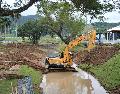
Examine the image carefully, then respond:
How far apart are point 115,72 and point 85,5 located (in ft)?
48.9

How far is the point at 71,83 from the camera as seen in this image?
107 ft

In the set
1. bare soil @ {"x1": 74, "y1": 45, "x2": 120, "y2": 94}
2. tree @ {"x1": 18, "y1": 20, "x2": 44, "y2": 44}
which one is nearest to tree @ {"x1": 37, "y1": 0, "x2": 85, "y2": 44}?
tree @ {"x1": 18, "y1": 20, "x2": 44, "y2": 44}

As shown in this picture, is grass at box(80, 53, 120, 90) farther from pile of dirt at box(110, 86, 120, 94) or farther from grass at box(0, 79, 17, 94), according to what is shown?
grass at box(0, 79, 17, 94)

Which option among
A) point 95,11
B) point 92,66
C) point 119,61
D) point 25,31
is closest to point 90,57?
point 92,66

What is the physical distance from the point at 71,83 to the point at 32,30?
55394 millimetres

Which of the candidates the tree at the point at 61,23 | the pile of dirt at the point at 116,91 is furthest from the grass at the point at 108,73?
the tree at the point at 61,23

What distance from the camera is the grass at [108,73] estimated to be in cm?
2979

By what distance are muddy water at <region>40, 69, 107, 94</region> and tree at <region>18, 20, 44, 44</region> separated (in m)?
47.6

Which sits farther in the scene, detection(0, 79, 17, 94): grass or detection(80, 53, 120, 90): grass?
detection(80, 53, 120, 90): grass

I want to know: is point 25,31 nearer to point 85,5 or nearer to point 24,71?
point 24,71

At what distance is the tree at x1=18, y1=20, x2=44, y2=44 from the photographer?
87312 millimetres

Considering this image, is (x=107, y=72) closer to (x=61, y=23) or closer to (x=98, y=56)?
(x=98, y=56)

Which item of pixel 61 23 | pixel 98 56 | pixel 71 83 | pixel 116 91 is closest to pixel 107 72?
pixel 71 83

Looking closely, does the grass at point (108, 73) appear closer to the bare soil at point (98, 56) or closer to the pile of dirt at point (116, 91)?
the pile of dirt at point (116, 91)
